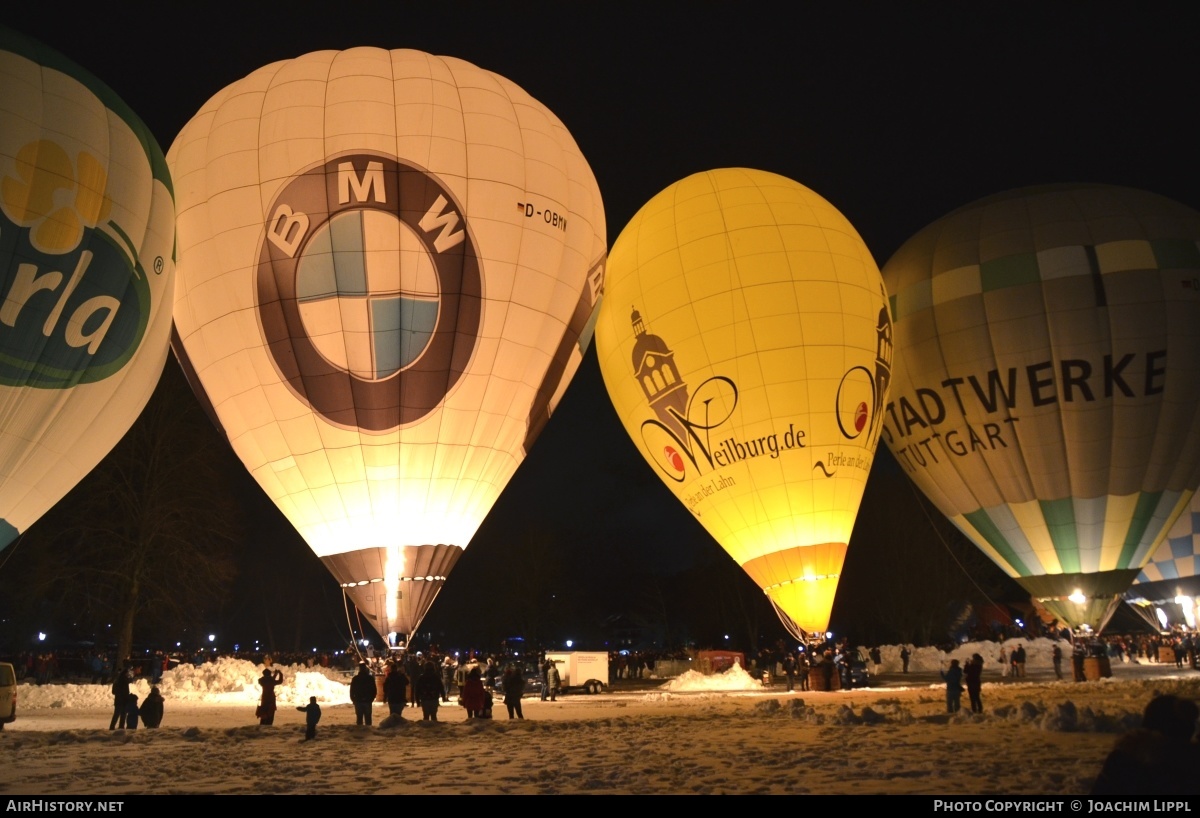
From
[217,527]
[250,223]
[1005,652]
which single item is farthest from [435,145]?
[1005,652]

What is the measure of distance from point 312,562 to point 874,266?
4425cm

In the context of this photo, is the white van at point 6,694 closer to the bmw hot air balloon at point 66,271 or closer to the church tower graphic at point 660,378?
the bmw hot air balloon at point 66,271

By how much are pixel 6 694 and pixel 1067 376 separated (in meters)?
17.9

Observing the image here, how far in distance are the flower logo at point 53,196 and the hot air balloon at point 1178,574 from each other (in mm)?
26125

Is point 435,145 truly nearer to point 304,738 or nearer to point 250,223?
point 250,223

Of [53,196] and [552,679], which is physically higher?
[53,196]

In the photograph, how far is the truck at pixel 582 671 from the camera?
22.5 meters

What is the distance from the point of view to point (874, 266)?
19.1 meters

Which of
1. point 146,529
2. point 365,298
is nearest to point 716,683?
point 365,298

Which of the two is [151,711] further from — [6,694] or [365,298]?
[365,298]

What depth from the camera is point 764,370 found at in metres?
17.3

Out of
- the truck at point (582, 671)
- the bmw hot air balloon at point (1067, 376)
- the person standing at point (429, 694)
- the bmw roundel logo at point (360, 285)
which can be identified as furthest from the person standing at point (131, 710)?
the bmw hot air balloon at point (1067, 376)

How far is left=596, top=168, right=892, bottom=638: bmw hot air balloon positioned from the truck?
582 centimetres

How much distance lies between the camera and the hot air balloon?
2728 cm
